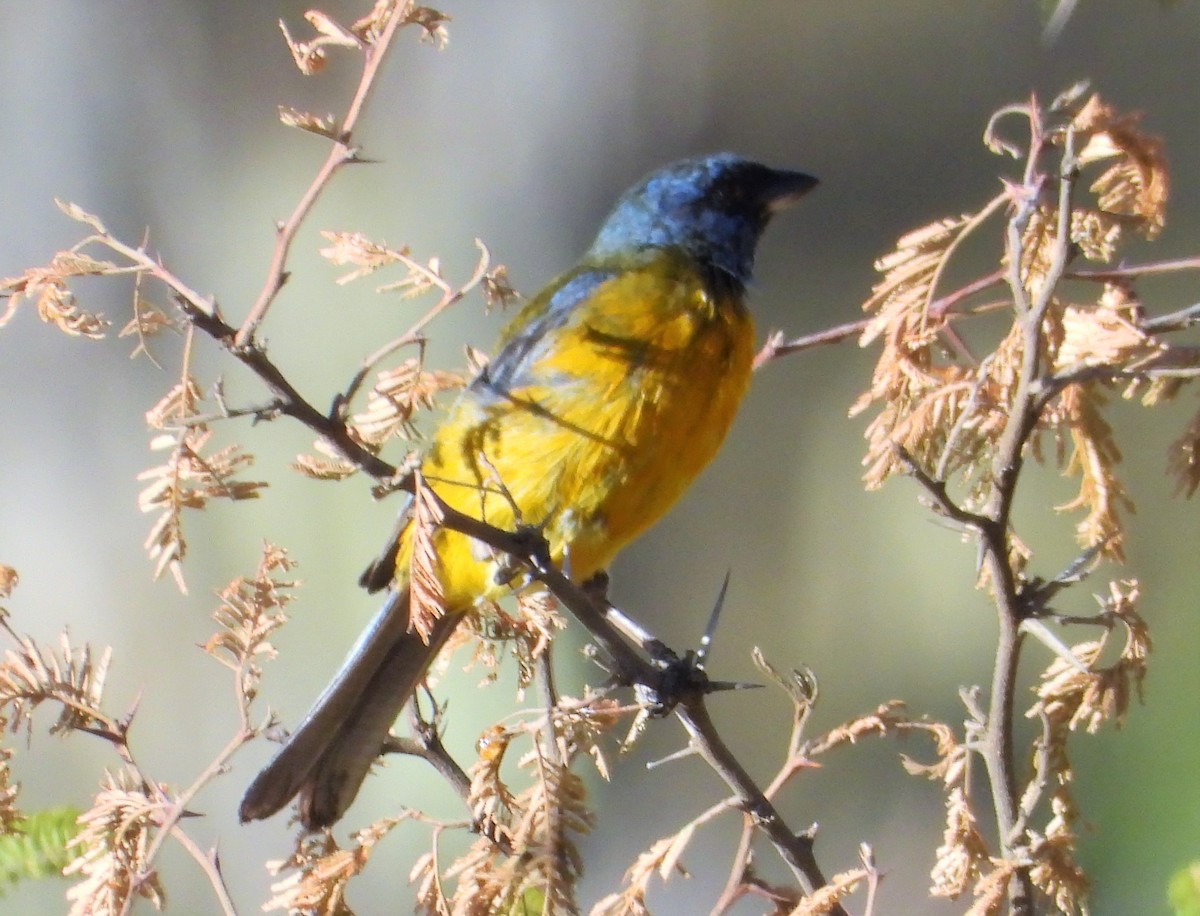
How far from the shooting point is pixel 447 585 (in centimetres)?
122

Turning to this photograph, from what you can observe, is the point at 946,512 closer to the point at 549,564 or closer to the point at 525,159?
the point at 549,564

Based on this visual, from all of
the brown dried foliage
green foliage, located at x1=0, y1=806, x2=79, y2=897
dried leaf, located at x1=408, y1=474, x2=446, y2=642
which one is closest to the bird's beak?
the brown dried foliage

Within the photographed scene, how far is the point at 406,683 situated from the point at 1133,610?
704 mm

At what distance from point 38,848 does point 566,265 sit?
158 centimetres

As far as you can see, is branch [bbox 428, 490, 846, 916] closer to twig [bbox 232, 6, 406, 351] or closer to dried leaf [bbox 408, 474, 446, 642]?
dried leaf [bbox 408, 474, 446, 642]

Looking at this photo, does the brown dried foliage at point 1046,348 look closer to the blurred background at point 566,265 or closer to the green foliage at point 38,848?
the green foliage at point 38,848

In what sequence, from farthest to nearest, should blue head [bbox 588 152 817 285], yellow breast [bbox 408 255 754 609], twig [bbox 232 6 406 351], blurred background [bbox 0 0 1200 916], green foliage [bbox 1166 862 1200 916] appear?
blurred background [bbox 0 0 1200 916], blue head [bbox 588 152 817 285], yellow breast [bbox 408 255 754 609], green foliage [bbox 1166 862 1200 916], twig [bbox 232 6 406 351]

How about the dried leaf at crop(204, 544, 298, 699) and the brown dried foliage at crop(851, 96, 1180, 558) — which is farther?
the dried leaf at crop(204, 544, 298, 699)

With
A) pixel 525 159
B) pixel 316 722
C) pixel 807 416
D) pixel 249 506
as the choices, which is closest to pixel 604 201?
pixel 525 159

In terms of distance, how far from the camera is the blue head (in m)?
1.40

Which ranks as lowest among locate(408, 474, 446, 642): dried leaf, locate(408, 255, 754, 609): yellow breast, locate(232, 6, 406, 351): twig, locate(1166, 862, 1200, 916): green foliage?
locate(1166, 862, 1200, 916): green foliage

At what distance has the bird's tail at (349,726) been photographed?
3.28 ft

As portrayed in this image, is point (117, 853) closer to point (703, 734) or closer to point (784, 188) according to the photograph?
point (703, 734)

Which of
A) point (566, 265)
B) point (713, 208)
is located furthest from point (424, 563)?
point (566, 265)
